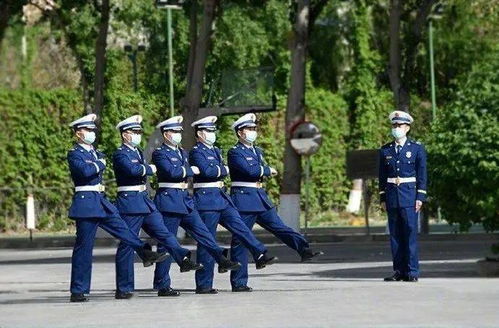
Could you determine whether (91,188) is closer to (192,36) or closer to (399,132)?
(399,132)

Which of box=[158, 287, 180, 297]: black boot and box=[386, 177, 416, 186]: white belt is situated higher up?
box=[386, 177, 416, 186]: white belt

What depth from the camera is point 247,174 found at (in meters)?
22.9

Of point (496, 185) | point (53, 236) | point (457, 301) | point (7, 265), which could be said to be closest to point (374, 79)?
point (53, 236)

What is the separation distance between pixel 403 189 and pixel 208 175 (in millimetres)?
2668

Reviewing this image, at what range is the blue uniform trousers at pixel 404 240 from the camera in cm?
2381

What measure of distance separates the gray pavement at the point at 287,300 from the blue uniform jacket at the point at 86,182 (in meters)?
0.98

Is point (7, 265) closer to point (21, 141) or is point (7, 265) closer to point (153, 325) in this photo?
point (153, 325)

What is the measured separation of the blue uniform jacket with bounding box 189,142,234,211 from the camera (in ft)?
74.5

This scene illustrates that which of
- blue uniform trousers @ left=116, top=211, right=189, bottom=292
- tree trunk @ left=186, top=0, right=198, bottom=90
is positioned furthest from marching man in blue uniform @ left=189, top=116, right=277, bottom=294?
tree trunk @ left=186, top=0, right=198, bottom=90

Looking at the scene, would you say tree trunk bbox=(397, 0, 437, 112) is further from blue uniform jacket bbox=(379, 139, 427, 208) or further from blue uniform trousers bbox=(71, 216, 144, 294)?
blue uniform trousers bbox=(71, 216, 144, 294)

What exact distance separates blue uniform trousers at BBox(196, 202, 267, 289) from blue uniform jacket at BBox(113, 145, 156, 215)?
84cm

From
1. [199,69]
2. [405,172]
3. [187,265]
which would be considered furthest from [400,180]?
[199,69]

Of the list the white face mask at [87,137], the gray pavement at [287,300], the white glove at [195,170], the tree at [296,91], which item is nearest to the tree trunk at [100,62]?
the tree at [296,91]

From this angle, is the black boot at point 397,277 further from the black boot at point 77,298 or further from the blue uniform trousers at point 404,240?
the black boot at point 77,298
